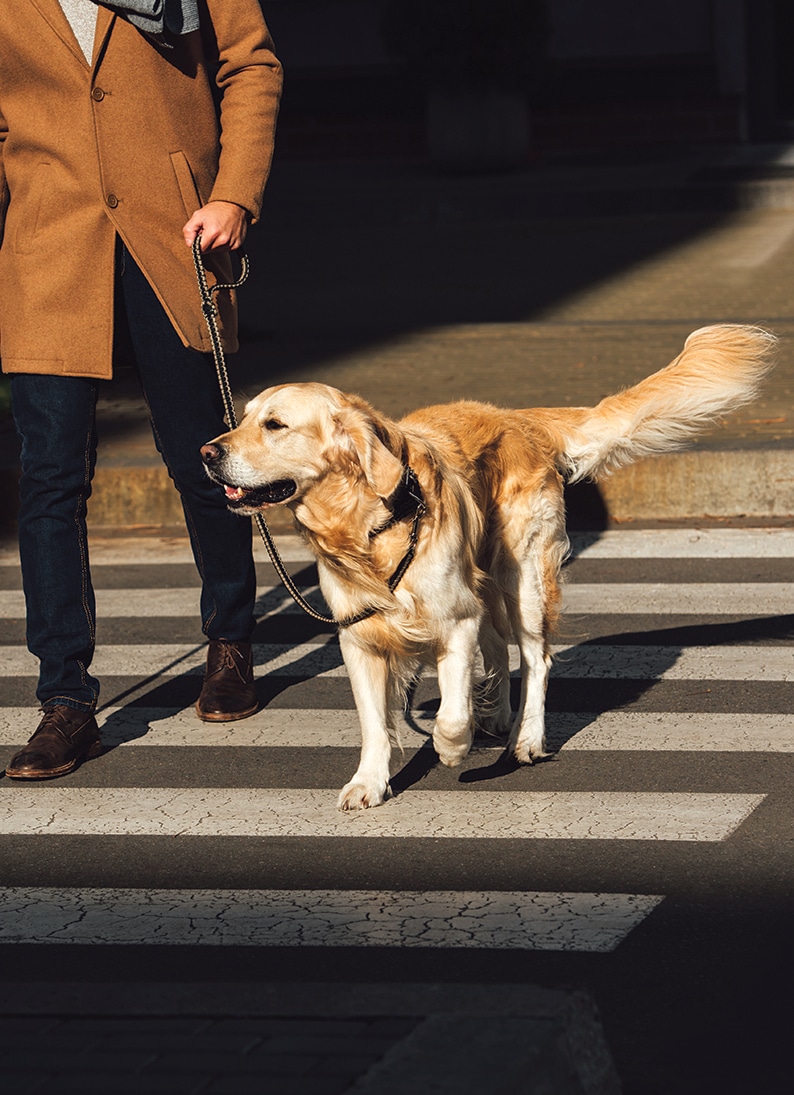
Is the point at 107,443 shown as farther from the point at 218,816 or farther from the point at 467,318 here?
the point at 218,816

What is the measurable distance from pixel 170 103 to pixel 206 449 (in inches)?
46.0

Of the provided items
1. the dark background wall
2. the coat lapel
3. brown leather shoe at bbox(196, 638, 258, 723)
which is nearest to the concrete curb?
brown leather shoe at bbox(196, 638, 258, 723)

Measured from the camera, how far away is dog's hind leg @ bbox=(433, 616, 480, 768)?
4555mm

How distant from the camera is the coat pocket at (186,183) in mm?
5102

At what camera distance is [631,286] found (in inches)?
550

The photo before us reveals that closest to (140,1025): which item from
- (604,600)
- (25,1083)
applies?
(25,1083)

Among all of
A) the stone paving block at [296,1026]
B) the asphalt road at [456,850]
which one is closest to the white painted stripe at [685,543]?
the asphalt road at [456,850]

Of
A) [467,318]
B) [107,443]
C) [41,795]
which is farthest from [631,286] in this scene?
[41,795]

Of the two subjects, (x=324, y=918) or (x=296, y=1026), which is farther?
(x=324, y=918)

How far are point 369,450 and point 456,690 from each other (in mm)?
674

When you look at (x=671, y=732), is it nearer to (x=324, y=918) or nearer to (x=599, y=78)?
(x=324, y=918)

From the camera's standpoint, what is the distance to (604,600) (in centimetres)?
679

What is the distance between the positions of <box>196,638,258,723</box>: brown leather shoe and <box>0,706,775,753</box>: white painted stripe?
3 cm

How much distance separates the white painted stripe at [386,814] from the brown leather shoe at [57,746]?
0.13m
